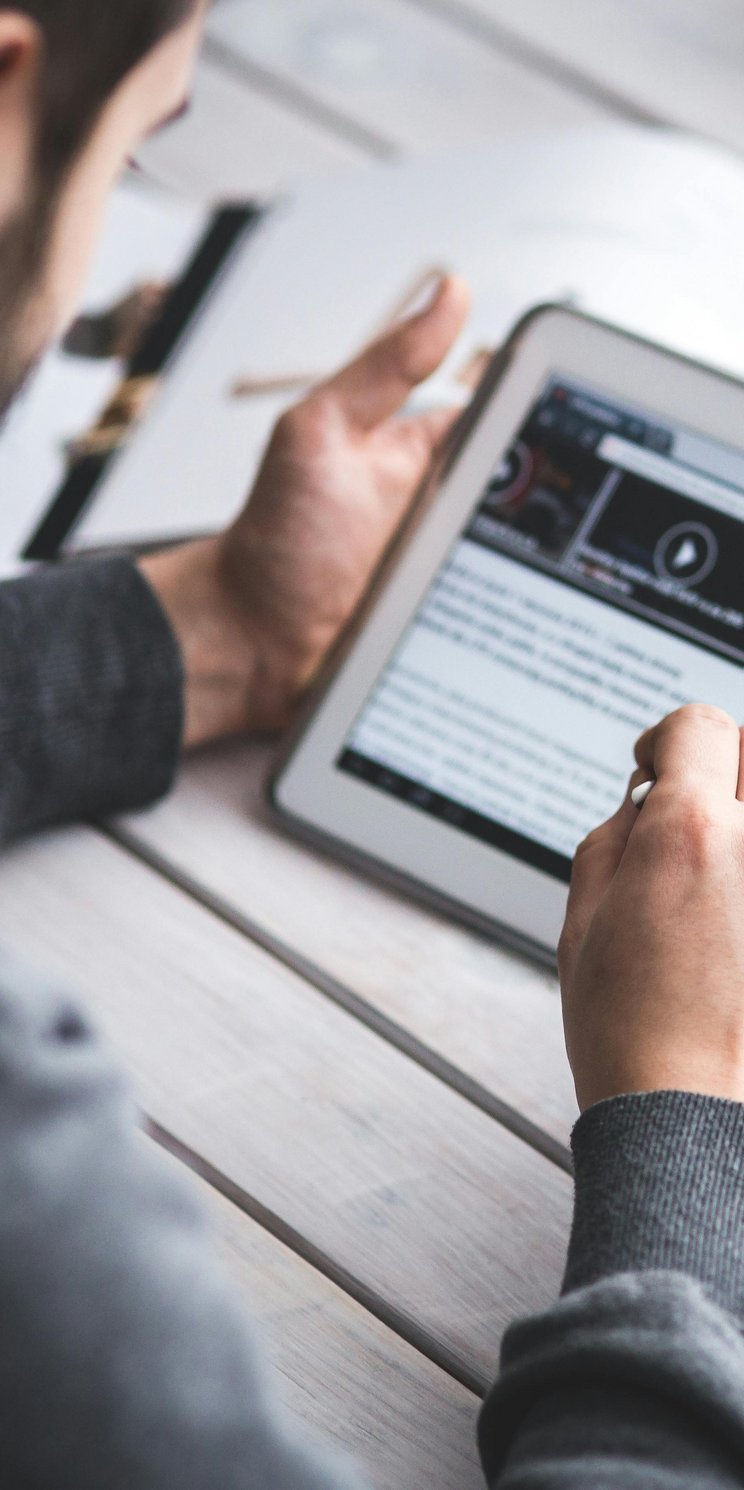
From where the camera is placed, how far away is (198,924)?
62 centimetres

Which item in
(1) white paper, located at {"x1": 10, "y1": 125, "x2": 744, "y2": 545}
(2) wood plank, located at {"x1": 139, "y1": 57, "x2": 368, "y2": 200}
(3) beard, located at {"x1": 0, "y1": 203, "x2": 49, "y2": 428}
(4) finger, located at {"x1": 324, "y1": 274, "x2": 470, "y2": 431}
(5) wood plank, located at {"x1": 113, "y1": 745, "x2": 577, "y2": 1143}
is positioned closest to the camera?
(3) beard, located at {"x1": 0, "y1": 203, "x2": 49, "y2": 428}

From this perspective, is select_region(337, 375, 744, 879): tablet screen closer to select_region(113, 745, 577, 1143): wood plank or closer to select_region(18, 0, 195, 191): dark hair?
select_region(113, 745, 577, 1143): wood plank

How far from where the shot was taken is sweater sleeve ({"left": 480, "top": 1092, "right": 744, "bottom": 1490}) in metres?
0.36

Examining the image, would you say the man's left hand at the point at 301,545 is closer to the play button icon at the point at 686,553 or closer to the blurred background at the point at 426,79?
the play button icon at the point at 686,553

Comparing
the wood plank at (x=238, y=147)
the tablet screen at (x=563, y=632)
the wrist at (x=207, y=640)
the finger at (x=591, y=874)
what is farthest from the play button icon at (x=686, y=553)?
the wood plank at (x=238, y=147)

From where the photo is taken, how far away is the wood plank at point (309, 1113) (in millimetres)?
494

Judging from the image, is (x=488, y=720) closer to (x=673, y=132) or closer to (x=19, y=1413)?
(x=19, y=1413)

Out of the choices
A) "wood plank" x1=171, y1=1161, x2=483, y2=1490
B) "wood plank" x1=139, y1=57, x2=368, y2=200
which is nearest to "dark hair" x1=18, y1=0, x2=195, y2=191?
"wood plank" x1=171, y1=1161, x2=483, y2=1490

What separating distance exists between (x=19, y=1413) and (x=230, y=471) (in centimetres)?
58

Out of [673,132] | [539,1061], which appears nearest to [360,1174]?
[539,1061]

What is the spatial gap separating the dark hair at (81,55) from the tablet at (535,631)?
0.26 meters

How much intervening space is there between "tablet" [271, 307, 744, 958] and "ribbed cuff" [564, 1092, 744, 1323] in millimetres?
189

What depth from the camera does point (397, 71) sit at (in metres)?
1.16

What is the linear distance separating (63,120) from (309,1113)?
364mm
